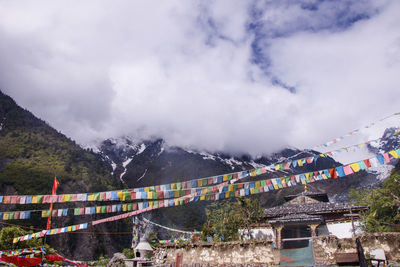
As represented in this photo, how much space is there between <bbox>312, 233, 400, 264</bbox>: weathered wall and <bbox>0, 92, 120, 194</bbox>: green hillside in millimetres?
56690

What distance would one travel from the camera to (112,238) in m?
69.3

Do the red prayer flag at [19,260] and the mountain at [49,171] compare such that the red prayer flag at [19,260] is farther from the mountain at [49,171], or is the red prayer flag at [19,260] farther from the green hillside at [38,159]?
the green hillside at [38,159]

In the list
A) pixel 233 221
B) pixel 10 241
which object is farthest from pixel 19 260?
pixel 10 241

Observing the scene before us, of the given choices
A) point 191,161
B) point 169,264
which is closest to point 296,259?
point 169,264

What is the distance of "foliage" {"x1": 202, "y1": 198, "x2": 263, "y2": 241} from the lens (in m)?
26.9

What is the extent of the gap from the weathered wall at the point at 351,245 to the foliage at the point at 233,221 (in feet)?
41.3

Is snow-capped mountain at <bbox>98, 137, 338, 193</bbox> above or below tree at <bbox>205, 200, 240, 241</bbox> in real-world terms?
above

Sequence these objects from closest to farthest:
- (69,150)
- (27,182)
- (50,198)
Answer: (50,198) < (27,182) < (69,150)

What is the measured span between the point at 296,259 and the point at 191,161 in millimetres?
94770

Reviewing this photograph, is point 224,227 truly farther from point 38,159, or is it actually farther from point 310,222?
point 38,159

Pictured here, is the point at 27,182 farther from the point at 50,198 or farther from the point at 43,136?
the point at 50,198

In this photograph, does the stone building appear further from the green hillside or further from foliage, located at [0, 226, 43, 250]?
the green hillside

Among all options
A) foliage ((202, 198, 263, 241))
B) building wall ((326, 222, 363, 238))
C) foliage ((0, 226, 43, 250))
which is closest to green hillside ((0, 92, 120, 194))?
foliage ((0, 226, 43, 250))

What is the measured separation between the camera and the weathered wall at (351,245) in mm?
13641
